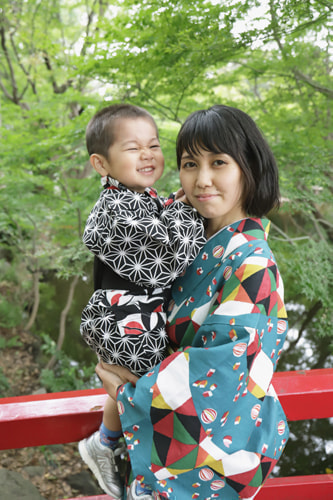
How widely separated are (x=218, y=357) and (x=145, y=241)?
436 mm

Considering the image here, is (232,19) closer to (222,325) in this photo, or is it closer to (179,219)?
(179,219)

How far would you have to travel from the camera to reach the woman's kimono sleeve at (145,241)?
4.09 feet

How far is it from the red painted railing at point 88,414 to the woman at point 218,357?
20 centimetres

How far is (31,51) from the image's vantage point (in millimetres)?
6605

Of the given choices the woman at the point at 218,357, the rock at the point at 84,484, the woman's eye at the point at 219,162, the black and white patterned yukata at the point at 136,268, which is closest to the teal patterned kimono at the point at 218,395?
the woman at the point at 218,357

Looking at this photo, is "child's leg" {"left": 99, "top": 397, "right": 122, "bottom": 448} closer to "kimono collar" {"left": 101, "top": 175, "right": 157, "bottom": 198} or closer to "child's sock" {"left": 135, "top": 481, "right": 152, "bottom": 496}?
"child's sock" {"left": 135, "top": 481, "right": 152, "bottom": 496}

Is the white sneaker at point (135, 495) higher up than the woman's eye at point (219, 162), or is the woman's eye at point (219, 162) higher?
the woman's eye at point (219, 162)

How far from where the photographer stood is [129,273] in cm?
127

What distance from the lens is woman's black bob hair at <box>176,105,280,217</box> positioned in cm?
124

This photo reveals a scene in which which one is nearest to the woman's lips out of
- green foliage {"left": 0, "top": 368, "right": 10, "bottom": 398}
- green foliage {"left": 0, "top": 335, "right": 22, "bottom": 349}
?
green foliage {"left": 0, "top": 368, "right": 10, "bottom": 398}

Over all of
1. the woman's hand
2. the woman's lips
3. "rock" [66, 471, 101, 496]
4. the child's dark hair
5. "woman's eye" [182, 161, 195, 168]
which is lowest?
"rock" [66, 471, 101, 496]

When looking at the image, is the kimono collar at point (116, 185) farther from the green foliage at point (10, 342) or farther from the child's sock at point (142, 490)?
the green foliage at point (10, 342)

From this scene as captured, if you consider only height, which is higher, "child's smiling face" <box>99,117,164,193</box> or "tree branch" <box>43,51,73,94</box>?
"tree branch" <box>43,51,73,94</box>

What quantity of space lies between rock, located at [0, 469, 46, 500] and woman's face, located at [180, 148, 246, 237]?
2798 millimetres
